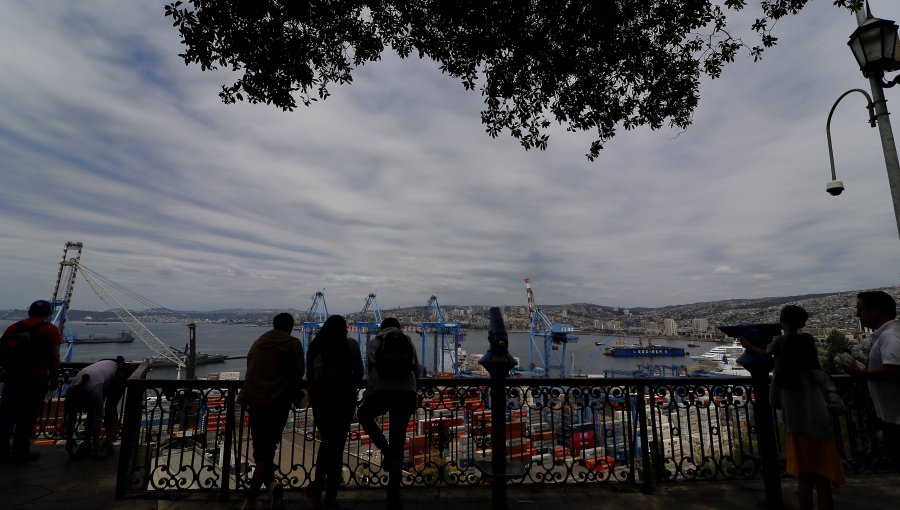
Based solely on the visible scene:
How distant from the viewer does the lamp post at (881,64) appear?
364 centimetres

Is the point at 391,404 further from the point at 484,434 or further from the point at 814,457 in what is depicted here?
the point at 814,457

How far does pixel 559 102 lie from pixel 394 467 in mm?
4601

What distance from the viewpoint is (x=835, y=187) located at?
4543mm

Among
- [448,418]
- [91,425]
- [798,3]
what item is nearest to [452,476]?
[448,418]

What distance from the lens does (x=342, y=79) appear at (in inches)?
206

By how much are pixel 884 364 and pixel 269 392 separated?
4.62m

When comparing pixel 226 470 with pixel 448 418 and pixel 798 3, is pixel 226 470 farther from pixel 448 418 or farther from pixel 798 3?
pixel 798 3

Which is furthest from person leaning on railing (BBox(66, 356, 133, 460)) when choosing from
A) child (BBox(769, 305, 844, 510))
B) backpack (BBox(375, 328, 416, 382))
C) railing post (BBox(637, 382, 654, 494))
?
child (BBox(769, 305, 844, 510))

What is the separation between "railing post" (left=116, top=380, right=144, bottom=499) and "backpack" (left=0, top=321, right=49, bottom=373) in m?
1.75

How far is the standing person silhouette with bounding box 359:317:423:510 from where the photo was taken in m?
3.26

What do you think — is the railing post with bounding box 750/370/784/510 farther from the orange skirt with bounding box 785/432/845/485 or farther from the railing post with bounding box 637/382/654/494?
the railing post with bounding box 637/382/654/494

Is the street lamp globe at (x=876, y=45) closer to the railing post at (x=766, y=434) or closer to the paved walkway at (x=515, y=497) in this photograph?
the railing post at (x=766, y=434)

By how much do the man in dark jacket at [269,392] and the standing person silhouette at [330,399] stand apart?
0.22 meters

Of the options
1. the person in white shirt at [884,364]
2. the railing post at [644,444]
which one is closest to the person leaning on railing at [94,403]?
the railing post at [644,444]
